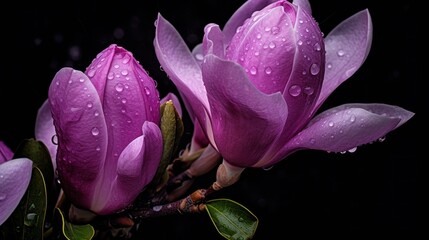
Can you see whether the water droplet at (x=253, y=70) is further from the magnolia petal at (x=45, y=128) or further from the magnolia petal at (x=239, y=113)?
the magnolia petal at (x=45, y=128)

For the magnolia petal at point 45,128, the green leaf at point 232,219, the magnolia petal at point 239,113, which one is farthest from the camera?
the magnolia petal at point 45,128

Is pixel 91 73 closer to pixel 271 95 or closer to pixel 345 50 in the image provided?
pixel 271 95

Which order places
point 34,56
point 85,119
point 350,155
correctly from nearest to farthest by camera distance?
point 85,119 → point 34,56 → point 350,155

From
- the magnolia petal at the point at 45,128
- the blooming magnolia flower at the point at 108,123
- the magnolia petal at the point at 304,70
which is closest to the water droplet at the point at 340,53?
the magnolia petal at the point at 304,70

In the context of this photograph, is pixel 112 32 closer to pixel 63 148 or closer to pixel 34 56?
pixel 34 56

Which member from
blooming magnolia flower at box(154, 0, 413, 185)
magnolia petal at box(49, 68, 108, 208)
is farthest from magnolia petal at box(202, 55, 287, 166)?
magnolia petal at box(49, 68, 108, 208)

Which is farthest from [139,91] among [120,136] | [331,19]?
[331,19]
